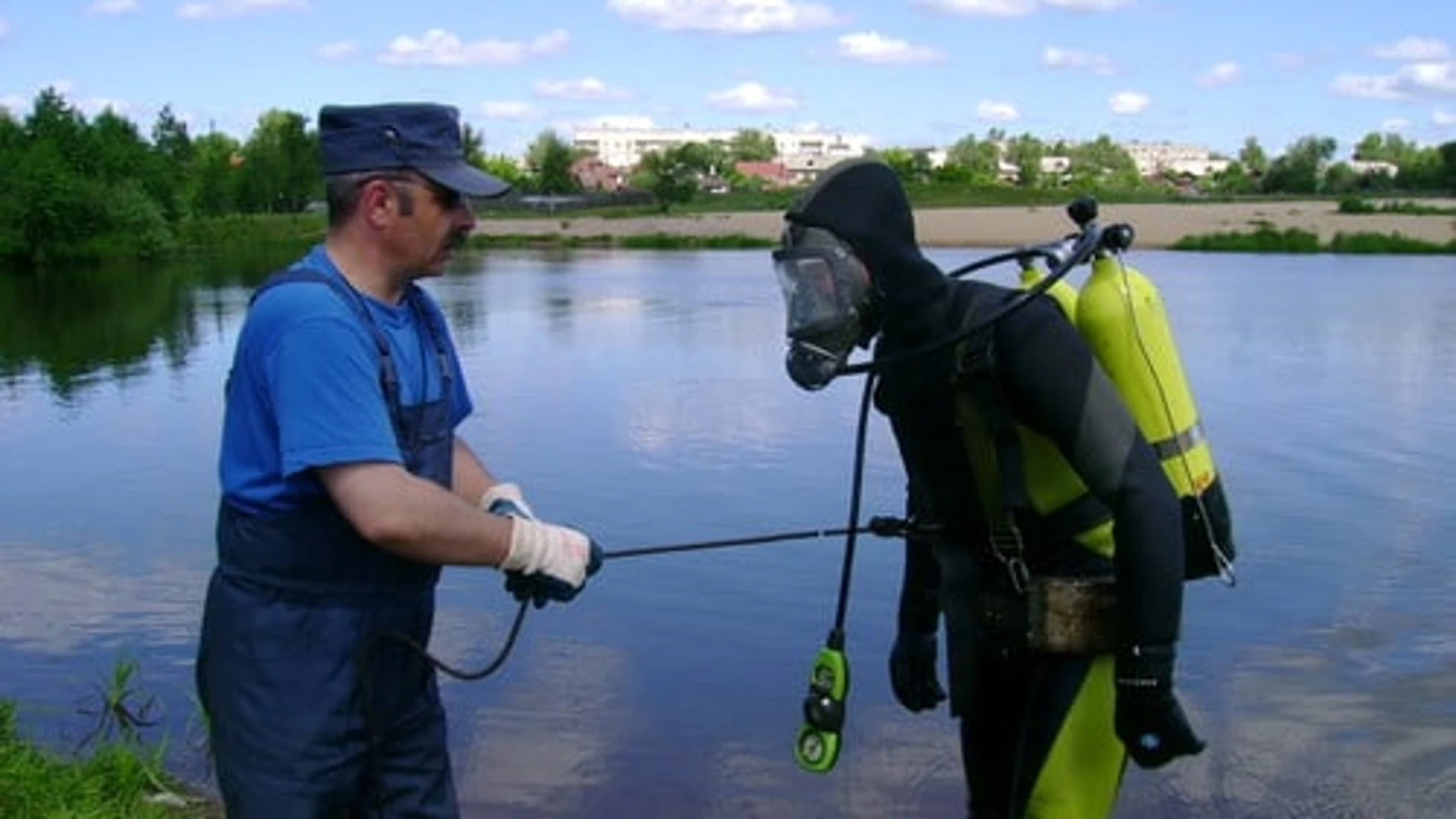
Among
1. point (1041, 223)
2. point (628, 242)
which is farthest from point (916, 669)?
point (1041, 223)

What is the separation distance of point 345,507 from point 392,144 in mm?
746

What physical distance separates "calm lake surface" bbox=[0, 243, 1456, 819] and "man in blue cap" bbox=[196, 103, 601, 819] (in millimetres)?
2881

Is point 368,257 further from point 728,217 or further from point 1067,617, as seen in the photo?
point 728,217

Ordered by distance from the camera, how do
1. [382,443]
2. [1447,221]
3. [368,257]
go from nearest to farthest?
[382,443]
[368,257]
[1447,221]

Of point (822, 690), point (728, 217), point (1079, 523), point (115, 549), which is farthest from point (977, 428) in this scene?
point (728, 217)

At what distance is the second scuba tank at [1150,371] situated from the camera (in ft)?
10.6

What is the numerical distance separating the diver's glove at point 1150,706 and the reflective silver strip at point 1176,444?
1.42ft

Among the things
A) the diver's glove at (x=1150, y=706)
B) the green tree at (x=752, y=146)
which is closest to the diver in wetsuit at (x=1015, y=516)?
the diver's glove at (x=1150, y=706)

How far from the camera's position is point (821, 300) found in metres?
3.34

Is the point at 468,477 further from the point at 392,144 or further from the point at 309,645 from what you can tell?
the point at 392,144

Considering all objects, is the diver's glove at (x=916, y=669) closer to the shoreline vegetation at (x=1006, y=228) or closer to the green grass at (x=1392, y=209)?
the shoreline vegetation at (x=1006, y=228)

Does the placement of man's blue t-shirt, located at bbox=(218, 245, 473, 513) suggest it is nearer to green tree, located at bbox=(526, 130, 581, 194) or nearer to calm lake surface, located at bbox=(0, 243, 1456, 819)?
calm lake surface, located at bbox=(0, 243, 1456, 819)

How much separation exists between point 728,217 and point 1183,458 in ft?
263

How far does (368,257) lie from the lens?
10.2ft
